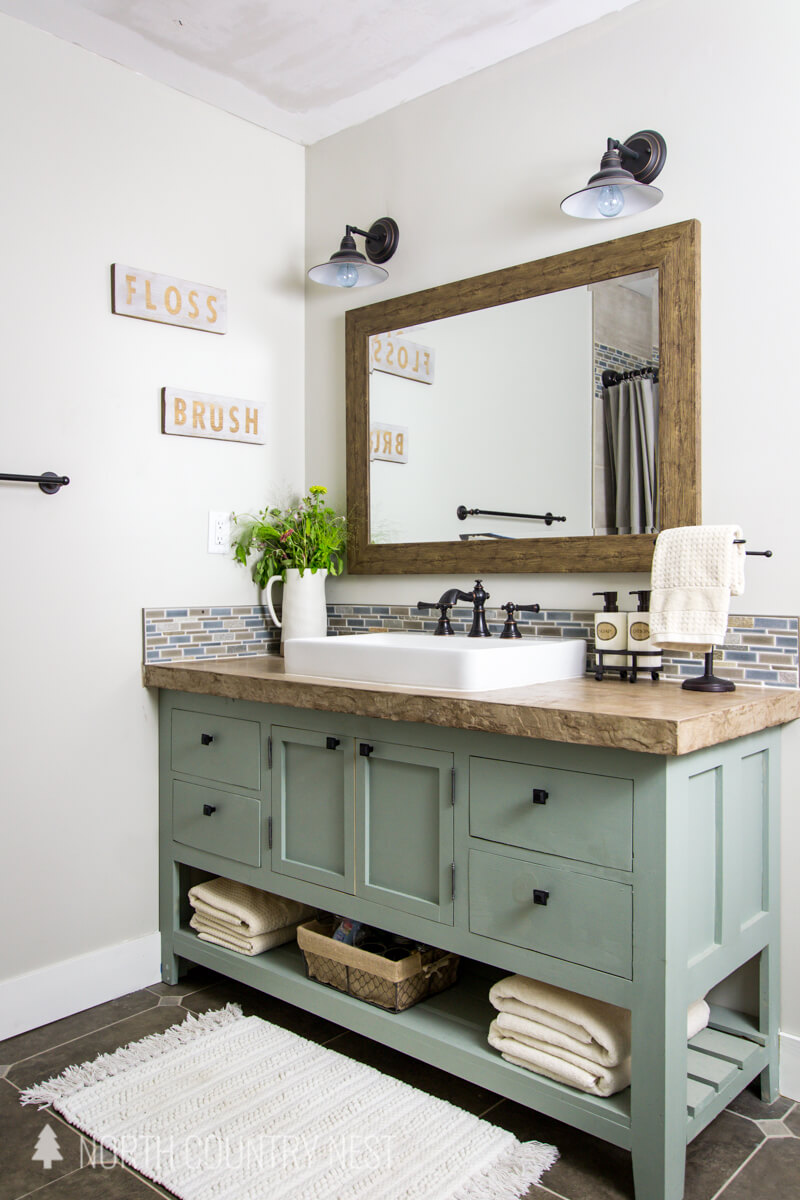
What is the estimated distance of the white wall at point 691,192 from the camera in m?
1.88

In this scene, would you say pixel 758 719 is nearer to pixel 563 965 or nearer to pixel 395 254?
pixel 563 965

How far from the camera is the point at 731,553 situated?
1738mm

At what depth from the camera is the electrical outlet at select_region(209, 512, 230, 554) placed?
266 cm

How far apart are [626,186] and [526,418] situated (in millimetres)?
579

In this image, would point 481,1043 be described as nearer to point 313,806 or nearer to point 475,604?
point 313,806

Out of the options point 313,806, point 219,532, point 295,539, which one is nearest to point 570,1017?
point 313,806

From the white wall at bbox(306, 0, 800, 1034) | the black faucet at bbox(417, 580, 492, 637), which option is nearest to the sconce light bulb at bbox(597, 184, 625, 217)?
the white wall at bbox(306, 0, 800, 1034)

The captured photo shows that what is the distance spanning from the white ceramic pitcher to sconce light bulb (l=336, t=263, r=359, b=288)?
826 mm

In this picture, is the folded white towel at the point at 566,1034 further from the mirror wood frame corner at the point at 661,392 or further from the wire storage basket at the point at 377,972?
the mirror wood frame corner at the point at 661,392

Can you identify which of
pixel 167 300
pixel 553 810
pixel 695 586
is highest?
pixel 167 300

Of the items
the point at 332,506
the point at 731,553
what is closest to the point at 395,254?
the point at 332,506

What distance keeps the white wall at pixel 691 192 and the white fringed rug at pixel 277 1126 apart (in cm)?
77

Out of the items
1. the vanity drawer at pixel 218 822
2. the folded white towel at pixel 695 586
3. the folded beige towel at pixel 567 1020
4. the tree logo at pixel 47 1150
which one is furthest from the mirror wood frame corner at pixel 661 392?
the tree logo at pixel 47 1150

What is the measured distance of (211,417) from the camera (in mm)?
2635
